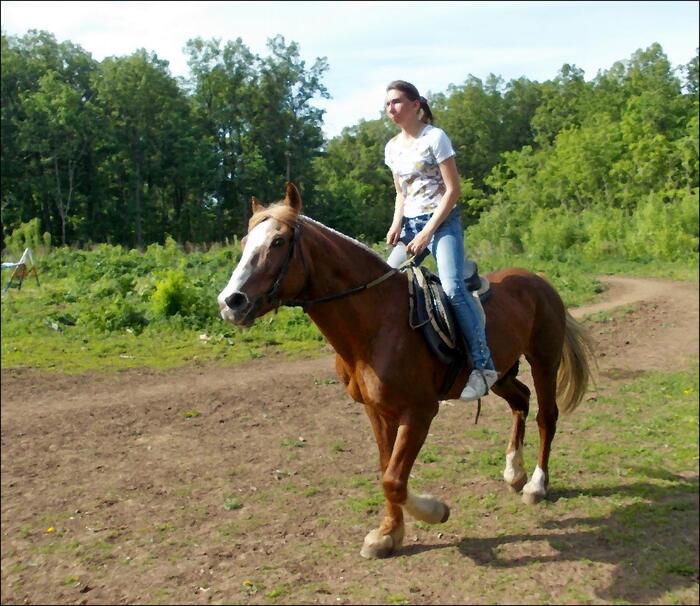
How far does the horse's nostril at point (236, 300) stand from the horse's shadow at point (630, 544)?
2516 mm

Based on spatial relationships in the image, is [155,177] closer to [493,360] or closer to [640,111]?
[493,360]

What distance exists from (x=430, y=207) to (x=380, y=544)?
2.29 metres

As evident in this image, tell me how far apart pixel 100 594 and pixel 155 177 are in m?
3.16

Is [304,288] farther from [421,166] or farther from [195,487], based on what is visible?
[195,487]

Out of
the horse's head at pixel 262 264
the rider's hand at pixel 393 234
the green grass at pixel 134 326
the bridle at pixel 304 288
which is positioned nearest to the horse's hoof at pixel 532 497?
the bridle at pixel 304 288

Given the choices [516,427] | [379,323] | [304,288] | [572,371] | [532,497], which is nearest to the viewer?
[304,288]

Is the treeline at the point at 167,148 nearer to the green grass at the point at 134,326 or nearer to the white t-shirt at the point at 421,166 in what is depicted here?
the white t-shirt at the point at 421,166

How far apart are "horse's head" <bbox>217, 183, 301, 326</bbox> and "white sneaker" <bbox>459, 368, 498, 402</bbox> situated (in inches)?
57.0

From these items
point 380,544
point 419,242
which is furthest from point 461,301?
point 380,544

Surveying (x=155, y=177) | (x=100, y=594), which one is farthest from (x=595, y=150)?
(x=100, y=594)

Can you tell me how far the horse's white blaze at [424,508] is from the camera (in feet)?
14.2

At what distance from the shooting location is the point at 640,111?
3238 cm

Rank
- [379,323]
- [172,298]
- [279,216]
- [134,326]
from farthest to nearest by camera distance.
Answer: [172,298] → [134,326] → [379,323] → [279,216]

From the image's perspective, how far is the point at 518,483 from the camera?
579 centimetres
